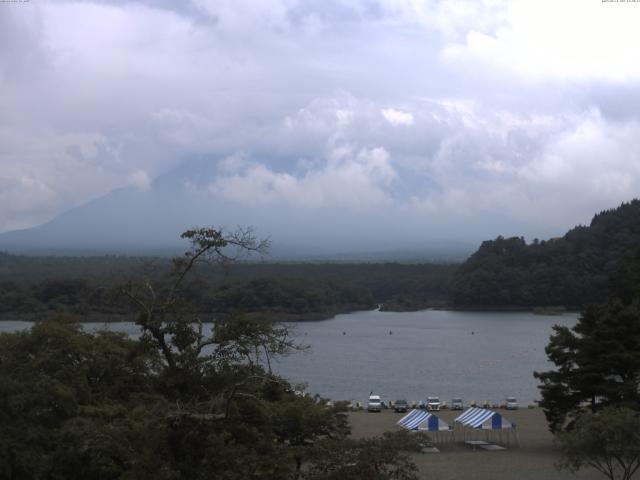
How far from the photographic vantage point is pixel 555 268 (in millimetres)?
57844

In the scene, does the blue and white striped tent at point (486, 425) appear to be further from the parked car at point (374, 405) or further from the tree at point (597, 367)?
the parked car at point (374, 405)

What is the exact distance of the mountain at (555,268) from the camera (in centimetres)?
5678

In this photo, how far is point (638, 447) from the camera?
31.9ft

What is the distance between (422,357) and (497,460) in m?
20.6

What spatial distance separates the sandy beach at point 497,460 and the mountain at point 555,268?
3986 cm

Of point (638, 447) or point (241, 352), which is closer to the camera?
point (241, 352)

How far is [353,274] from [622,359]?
A: 5966 centimetres

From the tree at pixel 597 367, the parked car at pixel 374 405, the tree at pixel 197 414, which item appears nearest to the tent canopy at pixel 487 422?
the tree at pixel 597 367

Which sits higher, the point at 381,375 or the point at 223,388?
the point at 223,388

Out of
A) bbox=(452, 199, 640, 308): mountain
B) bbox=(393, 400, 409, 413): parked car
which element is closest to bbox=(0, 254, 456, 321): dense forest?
bbox=(452, 199, 640, 308): mountain

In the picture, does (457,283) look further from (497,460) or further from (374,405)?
(497,460)

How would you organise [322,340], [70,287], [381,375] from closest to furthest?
1. [381,375]
2. [322,340]
3. [70,287]

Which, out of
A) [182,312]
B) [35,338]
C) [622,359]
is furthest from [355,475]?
[622,359]

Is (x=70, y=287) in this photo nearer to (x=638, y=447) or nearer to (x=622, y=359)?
(x=622, y=359)
